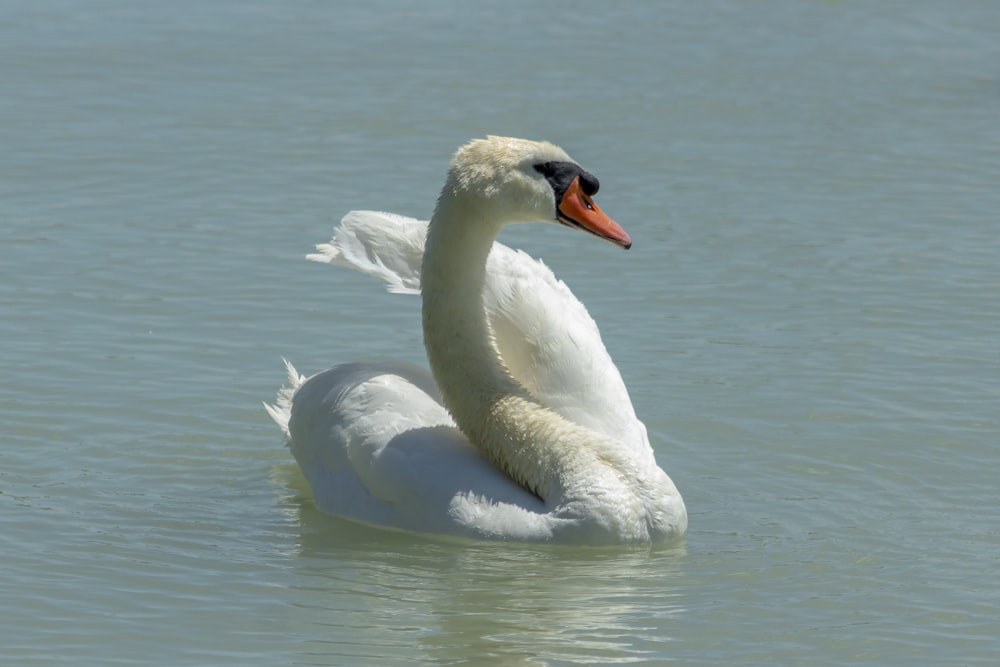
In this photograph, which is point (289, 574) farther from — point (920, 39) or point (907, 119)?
point (920, 39)

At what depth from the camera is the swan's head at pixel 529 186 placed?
838cm

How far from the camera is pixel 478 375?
28.6 feet

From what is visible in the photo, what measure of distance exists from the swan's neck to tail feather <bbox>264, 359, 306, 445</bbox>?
1.08 metres

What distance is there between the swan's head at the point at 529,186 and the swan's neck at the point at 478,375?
0.08m

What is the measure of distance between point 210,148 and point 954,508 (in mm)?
7638

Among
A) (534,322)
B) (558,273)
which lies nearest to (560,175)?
(534,322)

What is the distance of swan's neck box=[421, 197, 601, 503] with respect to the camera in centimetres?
844

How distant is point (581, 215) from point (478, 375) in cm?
87

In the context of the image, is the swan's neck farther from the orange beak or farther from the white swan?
the orange beak

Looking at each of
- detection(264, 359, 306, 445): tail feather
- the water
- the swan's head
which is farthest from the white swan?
detection(264, 359, 306, 445): tail feather

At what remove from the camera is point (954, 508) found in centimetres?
866

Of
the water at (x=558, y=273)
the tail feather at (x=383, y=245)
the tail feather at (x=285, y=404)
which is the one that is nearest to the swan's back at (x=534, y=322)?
the tail feather at (x=383, y=245)

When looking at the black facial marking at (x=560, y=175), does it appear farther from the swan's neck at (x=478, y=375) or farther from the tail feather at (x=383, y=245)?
the tail feather at (x=383, y=245)

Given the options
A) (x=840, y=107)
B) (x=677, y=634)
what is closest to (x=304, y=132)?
(x=840, y=107)
